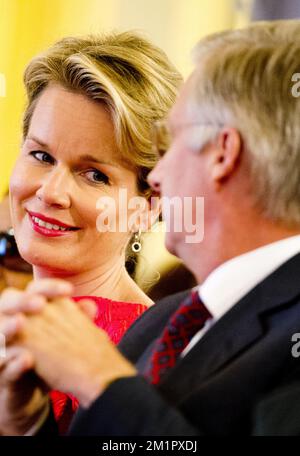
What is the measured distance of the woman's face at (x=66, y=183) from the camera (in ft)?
A: 5.64

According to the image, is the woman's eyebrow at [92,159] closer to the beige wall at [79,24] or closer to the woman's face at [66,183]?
the woman's face at [66,183]

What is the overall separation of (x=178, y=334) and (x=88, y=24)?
1818 millimetres

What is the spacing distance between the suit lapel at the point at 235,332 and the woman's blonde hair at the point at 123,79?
0.73 meters

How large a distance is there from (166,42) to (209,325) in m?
1.68

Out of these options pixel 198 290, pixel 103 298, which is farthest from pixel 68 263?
pixel 198 290

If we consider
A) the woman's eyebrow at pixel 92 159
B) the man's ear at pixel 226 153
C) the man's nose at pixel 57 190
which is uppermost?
the man's ear at pixel 226 153

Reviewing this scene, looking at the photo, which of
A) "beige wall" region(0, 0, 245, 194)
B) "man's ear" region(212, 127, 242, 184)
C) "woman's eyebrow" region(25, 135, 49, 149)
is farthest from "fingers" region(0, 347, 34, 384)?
"beige wall" region(0, 0, 245, 194)

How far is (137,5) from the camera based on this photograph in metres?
2.65

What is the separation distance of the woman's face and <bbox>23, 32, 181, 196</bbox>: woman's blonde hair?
0.09ft

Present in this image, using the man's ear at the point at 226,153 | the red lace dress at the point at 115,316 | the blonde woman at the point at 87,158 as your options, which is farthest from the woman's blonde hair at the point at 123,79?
the man's ear at the point at 226,153

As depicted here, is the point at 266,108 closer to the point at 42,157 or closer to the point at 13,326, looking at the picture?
the point at 13,326

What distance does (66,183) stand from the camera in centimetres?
172

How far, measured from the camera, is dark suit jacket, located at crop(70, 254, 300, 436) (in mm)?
918

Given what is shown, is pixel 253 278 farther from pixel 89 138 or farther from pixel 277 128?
pixel 89 138
